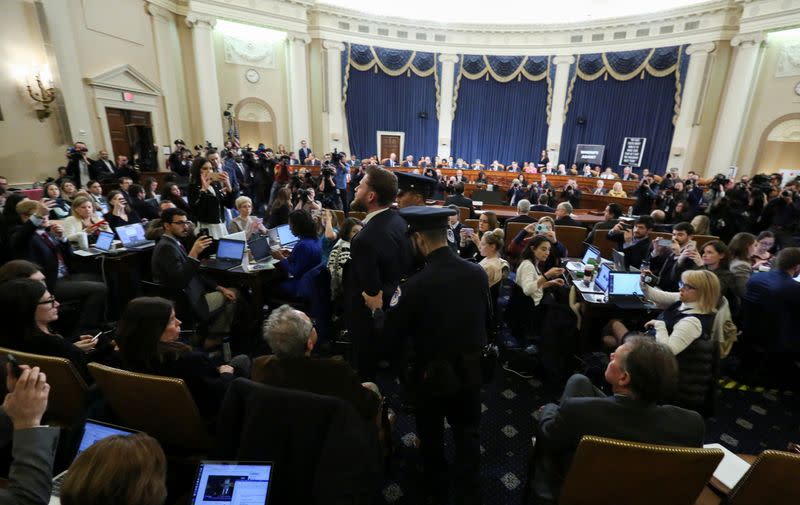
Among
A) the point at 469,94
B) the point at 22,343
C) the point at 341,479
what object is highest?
the point at 469,94

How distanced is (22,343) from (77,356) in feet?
0.73

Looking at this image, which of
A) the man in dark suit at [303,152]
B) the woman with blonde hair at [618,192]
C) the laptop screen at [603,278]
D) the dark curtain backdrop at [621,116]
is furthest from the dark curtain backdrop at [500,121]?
the laptop screen at [603,278]

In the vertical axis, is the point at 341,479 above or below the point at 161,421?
above

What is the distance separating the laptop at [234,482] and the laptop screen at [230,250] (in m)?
2.62

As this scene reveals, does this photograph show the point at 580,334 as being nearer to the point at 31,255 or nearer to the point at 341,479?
the point at 341,479

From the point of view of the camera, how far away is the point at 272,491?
1.25 metres

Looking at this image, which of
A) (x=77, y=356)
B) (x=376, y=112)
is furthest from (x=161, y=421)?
(x=376, y=112)

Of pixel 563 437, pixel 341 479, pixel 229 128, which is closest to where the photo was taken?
pixel 341 479

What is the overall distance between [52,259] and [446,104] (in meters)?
13.8

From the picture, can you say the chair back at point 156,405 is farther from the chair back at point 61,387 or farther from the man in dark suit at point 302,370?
the man in dark suit at point 302,370

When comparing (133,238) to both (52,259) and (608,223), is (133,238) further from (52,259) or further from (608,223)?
(608,223)

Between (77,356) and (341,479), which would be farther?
(77,356)

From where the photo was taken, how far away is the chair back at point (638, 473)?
1254 millimetres

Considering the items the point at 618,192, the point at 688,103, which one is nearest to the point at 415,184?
the point at 618,192
